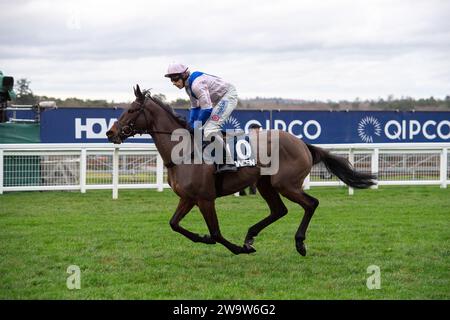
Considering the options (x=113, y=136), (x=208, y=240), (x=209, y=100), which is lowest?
(x=208, y=240)

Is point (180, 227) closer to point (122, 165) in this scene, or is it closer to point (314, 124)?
point (122, 165)

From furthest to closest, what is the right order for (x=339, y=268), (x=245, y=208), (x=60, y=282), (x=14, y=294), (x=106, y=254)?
(x=245, y=208), (x=106, y=254), (x=339, y=268), (x=60, y=282), (x=14, y=294)

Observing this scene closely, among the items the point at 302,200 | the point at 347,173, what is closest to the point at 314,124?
the point at 347,173

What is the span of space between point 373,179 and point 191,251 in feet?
8.26

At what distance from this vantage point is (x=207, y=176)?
23.1ft

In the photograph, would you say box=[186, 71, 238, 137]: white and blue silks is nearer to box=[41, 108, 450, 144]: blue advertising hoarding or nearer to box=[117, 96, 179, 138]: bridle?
box=[117, 96, 179, 138]: bridle

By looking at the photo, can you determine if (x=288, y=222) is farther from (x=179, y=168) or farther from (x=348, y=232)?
(x=179, y=168)

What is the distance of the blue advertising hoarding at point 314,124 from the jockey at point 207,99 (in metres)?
8.01

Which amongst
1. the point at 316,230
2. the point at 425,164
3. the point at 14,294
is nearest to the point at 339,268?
→ the point at 316,230

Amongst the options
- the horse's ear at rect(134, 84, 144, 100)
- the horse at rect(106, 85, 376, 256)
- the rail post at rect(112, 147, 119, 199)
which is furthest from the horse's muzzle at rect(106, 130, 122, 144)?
the rail post at rect(112, 147, 119, 199)

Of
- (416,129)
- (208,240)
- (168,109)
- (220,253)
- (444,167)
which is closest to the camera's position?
(208,240)

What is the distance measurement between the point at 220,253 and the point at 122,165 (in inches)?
252

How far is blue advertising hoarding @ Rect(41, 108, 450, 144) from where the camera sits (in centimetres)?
1549

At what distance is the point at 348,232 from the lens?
8.85 m
